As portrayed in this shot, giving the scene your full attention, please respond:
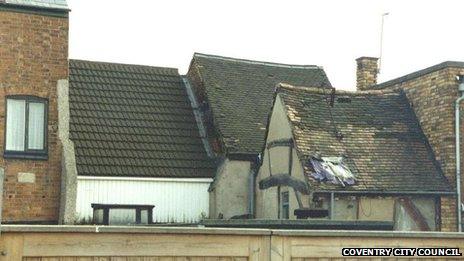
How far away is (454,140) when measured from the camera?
21.6 meters

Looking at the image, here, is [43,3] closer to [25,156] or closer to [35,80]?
[35,80]

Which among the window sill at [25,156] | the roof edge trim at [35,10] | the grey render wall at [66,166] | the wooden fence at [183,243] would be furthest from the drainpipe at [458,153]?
the window sill at [25,156]

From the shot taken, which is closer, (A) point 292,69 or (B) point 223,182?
(B) point 223,182

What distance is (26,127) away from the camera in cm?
2039

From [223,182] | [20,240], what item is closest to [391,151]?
[223,182]

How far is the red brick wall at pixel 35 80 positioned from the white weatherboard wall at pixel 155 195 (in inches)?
37.0

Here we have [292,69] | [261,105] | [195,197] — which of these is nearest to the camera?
[195,197]

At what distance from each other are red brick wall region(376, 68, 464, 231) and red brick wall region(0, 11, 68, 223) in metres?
11.1

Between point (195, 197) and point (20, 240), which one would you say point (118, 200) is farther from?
point (20, 240)

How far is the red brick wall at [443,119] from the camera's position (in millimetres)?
21031

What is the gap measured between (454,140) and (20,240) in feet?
52.7

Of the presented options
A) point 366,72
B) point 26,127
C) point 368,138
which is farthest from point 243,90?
point 26,127

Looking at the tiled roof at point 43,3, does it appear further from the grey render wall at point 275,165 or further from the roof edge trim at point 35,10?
the grey render wall at point 275,165

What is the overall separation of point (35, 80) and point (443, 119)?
12.1m
